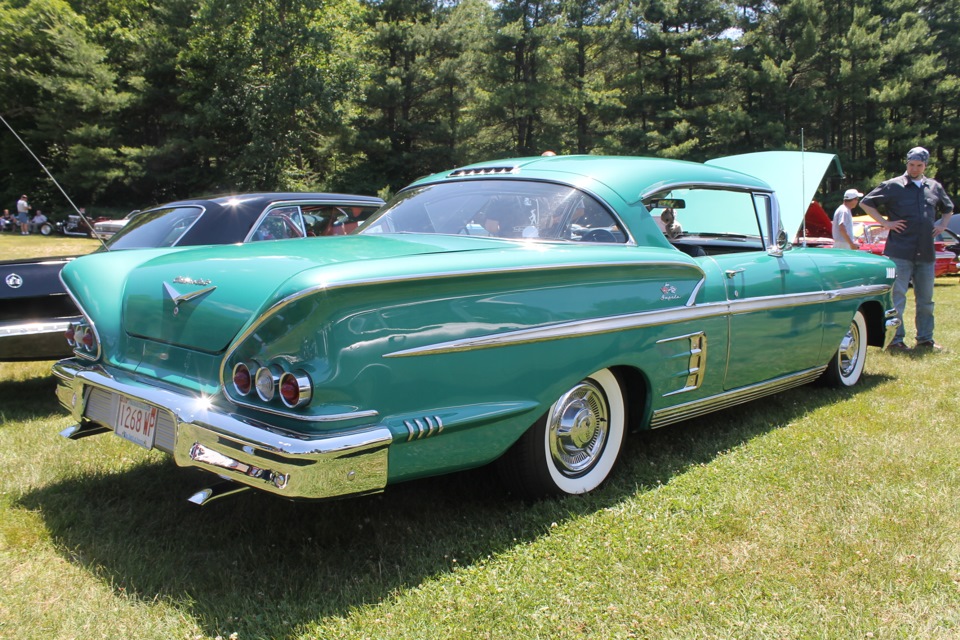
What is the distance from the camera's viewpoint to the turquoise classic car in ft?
7.14

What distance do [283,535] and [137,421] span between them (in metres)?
0.68

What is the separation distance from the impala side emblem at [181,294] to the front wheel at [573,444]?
1.28m

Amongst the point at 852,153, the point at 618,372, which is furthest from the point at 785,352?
the point at 852,153

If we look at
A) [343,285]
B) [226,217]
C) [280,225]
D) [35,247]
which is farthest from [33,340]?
[35,247]

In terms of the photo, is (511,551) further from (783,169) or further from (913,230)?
(783,169)

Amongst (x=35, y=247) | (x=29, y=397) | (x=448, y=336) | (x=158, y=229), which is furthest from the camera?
(x=35, y=247)

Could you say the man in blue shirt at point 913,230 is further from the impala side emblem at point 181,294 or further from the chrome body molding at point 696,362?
the impala side emblem at point 181,294

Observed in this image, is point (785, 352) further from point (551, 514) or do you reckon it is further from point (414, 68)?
point (414, 68)

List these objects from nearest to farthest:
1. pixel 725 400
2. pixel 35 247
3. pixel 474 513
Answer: pixel 474 513 → pixel 725 400 → pixel 35 247

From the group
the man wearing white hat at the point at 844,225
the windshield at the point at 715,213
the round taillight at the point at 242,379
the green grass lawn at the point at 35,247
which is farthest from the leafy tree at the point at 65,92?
the round taillight at the point at 242,379

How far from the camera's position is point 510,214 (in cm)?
330

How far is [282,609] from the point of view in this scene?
7.26ft

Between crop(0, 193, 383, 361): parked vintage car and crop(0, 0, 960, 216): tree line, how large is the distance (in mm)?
24956

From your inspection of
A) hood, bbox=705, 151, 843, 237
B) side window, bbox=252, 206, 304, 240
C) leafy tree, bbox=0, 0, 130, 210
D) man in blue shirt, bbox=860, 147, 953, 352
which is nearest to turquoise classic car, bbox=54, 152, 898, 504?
side window, bbox=252, 206, 304, 240
